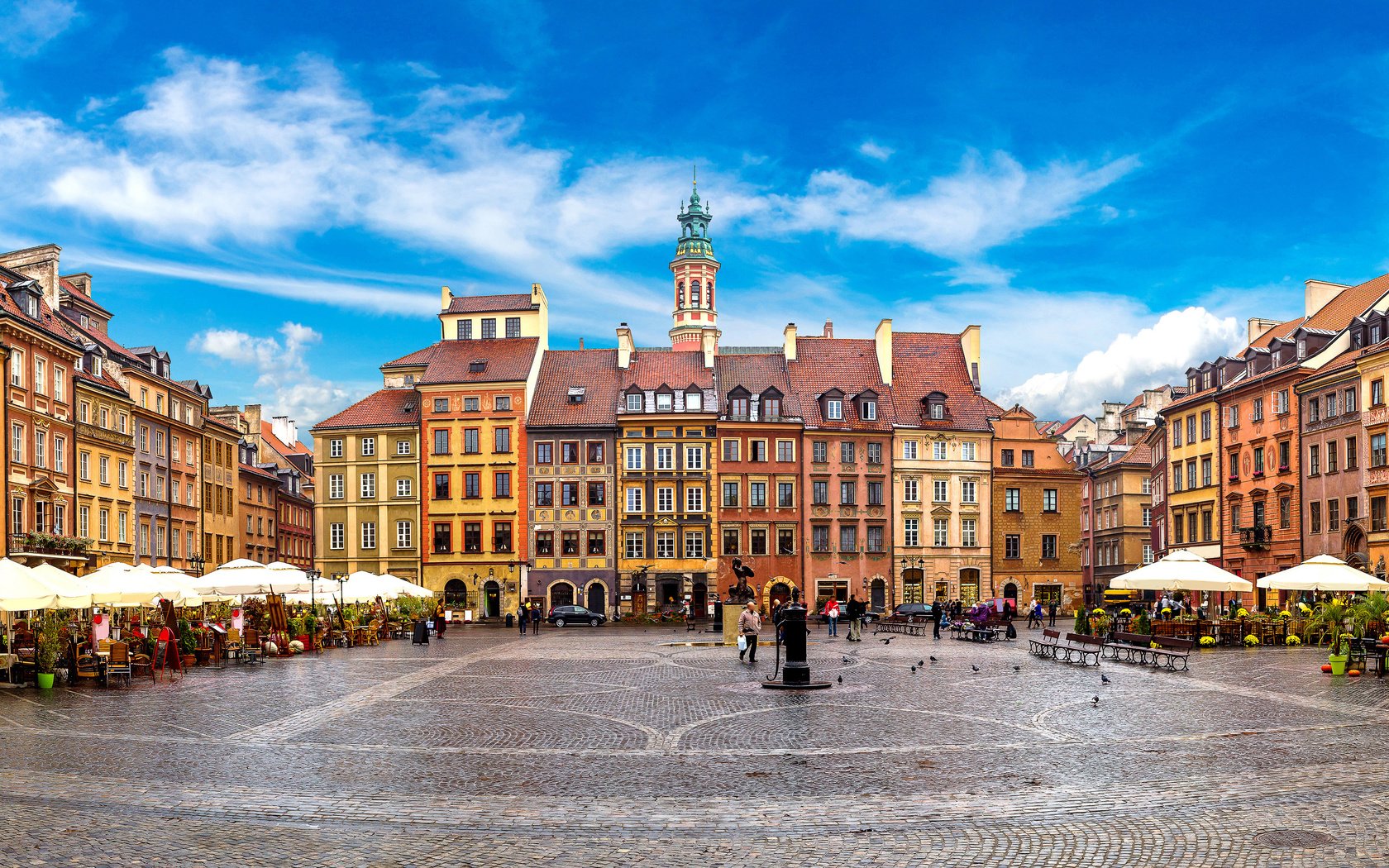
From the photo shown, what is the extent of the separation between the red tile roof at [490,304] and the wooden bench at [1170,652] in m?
49.8

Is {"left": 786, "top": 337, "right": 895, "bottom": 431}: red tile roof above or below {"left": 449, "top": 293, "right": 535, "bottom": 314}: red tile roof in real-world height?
below

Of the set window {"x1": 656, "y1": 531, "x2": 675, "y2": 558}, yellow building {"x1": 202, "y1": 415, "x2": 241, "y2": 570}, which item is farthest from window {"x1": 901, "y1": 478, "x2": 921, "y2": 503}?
yellow building {"x1": 202, "y1": 415, "x2": 241, "y2": 570}

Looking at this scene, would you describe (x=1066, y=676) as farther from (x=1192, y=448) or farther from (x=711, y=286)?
(x=711, y=286)

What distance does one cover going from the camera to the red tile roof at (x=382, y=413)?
3036 inches

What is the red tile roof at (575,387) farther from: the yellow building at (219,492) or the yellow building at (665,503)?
the yellow building at (219,492)

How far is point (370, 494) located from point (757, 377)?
22.9 metres

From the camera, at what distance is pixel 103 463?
190ft


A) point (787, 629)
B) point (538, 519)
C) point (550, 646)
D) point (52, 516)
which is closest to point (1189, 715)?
point (787, 629)

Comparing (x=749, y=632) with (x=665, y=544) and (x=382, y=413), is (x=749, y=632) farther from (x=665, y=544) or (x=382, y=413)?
(x=382, y=413)

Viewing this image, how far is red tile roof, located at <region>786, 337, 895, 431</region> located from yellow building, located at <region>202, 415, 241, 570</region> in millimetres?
31407

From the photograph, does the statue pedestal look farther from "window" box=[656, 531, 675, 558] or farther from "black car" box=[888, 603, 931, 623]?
"window" box=[656, 531, 675, 558]

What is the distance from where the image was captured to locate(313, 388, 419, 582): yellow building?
76.2m

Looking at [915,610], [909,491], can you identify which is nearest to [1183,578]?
[915,610]

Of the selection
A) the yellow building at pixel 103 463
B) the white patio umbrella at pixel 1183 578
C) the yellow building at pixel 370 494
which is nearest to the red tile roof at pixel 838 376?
the yellow building at pixel 370 494
